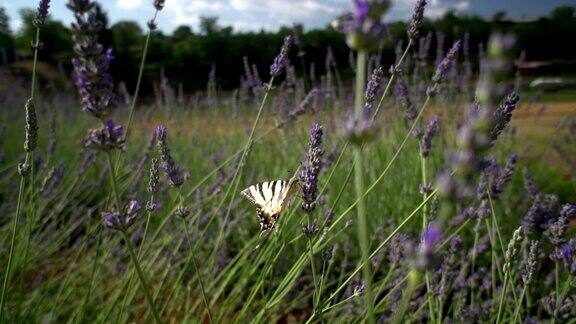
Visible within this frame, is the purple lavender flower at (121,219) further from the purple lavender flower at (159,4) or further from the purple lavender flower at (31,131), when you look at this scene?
the purple lavender flower at (159,4)

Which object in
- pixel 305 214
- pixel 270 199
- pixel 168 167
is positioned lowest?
pixel 305 214

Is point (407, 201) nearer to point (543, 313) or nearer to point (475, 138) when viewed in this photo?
point (543, 313)

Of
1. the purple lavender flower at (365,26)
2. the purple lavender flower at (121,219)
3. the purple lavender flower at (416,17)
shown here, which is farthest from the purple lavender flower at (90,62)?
the purple lavender flower at (416,17)

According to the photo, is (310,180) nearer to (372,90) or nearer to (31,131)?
(372,90)

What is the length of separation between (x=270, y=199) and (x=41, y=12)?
2.73 feet

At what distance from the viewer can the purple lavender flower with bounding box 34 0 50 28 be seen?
1603 mm

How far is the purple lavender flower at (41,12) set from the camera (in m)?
1.60

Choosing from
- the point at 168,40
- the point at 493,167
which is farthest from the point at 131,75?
the point at 493,167

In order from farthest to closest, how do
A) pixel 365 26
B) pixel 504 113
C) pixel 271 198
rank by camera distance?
1. pixel 271 198
2. pixel 504 113
3. pixel 365 26

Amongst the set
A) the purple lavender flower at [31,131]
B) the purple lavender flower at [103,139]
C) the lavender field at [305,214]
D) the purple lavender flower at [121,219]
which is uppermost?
the purple lavender flower at [103,139]

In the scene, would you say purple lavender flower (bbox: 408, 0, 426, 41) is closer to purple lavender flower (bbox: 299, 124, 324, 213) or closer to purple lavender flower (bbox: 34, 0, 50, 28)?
purple lavender flower (bbox: 299, 124, 324, 213)

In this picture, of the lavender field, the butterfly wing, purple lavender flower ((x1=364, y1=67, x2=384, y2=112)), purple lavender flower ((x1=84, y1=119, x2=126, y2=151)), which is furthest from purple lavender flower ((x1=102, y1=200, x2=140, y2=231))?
purple lavender flower ((x1=364, y1=67, x2=384, y2=112))

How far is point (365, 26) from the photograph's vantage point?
0.77m

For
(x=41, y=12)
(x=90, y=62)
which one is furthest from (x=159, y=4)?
(x=90, y=62)
